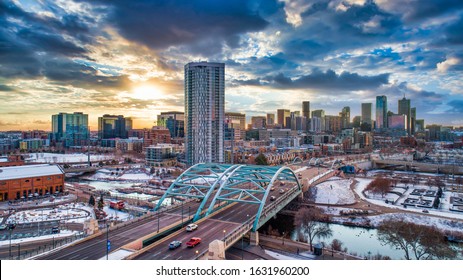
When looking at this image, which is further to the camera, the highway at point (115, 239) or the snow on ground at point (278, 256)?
the snow on ground at point (278, 256)

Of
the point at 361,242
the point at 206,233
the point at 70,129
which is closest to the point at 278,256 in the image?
the point at 206,233

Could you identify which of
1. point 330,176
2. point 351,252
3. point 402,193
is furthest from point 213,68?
point 351,252

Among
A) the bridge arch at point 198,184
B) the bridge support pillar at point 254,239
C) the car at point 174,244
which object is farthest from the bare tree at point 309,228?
the car at point 174,244

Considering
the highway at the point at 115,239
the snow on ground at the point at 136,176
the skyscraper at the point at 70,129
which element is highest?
the skyscraper at the point at 70,129

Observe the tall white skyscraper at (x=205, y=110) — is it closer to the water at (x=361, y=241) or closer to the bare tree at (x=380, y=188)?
the bare tree at (x=380, y=188)

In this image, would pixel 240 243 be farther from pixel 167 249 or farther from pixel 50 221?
pixel 50 221

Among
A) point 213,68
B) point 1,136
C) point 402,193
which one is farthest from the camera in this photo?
point 1,136

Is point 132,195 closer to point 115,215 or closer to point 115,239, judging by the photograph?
point 115,215
